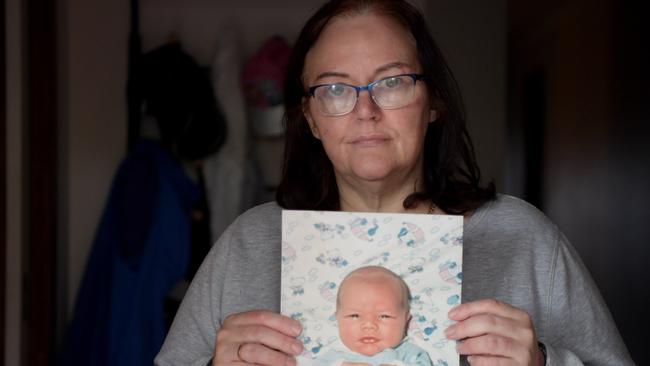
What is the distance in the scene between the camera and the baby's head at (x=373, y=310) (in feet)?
2.89

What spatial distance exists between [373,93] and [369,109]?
1.2 inches

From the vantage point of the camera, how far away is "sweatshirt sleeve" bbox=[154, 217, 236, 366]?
3.84 ft

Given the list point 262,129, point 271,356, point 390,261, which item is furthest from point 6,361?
point 390,261

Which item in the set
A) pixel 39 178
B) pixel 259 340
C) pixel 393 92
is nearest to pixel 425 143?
pixel 393 92

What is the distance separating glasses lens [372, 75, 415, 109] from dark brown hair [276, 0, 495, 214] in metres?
0.07

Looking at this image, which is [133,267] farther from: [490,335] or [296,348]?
[490,335]

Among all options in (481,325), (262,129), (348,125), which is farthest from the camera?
(262,129)

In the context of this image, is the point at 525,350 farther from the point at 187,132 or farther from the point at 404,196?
the point at 187,132

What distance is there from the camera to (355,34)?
1.10 metres

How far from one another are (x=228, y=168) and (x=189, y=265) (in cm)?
43

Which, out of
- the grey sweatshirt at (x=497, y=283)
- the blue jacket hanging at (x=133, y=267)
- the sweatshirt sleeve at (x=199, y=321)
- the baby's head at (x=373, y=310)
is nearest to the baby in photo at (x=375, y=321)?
the baby's head at (x=373, y=310)

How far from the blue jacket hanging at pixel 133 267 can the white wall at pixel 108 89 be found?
0.14 metres

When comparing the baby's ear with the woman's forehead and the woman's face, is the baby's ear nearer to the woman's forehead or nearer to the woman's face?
the woman's face

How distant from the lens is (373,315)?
0.88 meters
